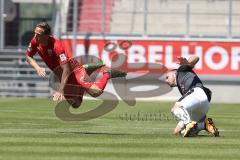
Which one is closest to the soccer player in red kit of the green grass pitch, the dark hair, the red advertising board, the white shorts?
the dark hair

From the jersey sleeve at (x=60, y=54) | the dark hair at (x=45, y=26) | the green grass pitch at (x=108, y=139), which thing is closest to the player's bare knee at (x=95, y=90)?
the green grass pitch at (x=108, y=139)

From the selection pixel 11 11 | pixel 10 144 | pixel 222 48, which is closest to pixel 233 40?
pixel 222 48

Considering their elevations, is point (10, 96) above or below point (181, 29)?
below

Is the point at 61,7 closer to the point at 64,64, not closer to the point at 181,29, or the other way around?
the point at 181,29

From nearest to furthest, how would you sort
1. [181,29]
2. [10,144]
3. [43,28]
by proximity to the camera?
[10,144] < [43,28] < [181,29]

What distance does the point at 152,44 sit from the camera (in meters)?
31.6

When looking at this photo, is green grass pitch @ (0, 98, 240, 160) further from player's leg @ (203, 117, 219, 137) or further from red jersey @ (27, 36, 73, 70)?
red jersey @ (27, 36, 73, 70)

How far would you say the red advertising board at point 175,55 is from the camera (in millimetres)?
31047

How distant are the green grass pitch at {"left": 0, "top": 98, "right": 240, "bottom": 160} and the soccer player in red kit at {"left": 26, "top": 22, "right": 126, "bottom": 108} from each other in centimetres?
75

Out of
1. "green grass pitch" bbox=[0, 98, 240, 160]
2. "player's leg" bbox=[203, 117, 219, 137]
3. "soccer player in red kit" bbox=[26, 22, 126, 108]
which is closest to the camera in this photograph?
"green grass pitch" bbox=[0, 98, 240, 160]

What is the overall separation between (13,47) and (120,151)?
23.0m

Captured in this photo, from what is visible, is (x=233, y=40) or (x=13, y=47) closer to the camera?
(x=233, y=40)

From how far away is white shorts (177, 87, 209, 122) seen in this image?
13758mm

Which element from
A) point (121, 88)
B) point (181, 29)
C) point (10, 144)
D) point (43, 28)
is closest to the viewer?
point (10, 144)
